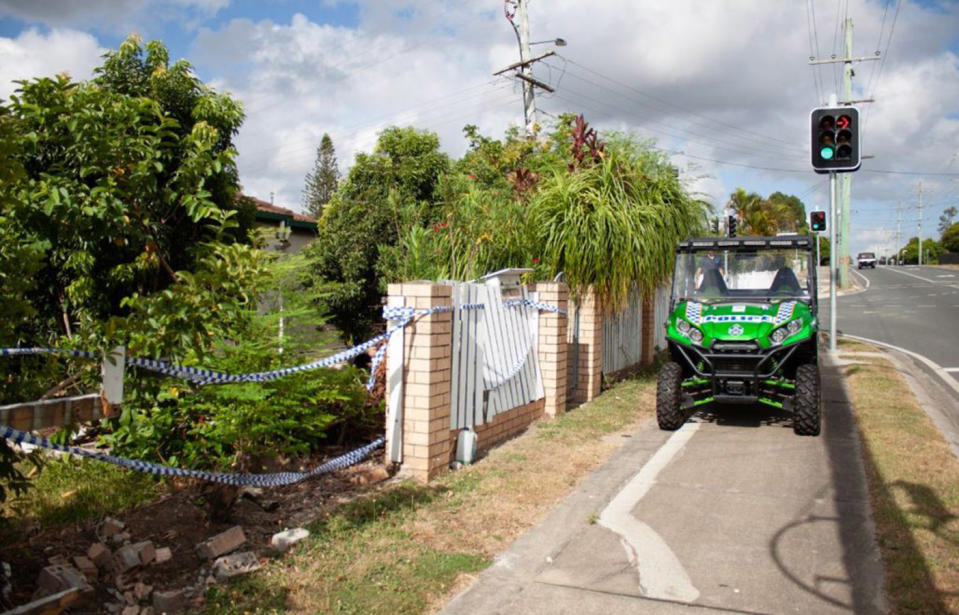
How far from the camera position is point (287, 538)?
180 inches

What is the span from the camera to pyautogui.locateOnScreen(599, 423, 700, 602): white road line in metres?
4.26

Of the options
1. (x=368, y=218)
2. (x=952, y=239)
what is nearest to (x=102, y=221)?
(x=368, y=218)

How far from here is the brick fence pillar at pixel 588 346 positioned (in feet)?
32.6

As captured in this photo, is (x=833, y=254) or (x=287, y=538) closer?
(x=287, y=538)

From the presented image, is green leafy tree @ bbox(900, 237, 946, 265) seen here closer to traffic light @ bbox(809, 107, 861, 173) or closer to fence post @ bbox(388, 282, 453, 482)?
traffic light @ bbox(809, 107, 861, 173)

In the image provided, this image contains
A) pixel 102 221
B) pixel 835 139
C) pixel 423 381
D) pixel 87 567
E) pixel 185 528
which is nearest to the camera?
pixel 87 567

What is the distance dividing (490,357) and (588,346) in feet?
9.93

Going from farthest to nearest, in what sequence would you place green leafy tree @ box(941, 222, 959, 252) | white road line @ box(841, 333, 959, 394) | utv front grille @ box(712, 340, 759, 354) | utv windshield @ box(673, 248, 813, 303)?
green leafy tree @ box(941, 222, 959, 252)
white road line @ box(841, 333, 959, 394)
utv windshield @ box(673, 248, 813, 303)
utv front grille @ box(712, 340, 759, 354)

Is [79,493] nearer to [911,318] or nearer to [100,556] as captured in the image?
[100,556]

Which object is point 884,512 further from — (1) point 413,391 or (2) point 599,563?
(1) point 413,391

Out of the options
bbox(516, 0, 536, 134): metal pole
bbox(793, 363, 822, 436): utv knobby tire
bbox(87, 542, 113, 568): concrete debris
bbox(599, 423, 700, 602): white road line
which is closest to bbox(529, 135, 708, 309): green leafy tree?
bbox(793, 363, 822, 436): utv knobby tire

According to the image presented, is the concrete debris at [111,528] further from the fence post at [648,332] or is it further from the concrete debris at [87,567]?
the fence post at [648,332]

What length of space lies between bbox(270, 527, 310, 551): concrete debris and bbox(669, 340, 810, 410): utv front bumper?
16.8 feet

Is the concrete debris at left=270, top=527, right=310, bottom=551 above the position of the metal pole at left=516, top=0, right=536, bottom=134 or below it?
below
